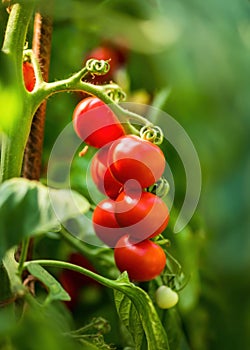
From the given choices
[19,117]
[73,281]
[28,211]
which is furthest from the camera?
[73,281]

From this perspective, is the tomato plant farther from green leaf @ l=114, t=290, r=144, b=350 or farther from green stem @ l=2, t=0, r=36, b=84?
green stem @ l=2, t=0, r=36, b=84

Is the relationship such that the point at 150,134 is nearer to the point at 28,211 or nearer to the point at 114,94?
the point at 114,94

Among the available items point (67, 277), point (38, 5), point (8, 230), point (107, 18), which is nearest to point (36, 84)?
point (38, 5)

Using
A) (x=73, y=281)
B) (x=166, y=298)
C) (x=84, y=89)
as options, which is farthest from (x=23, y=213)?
(x=73, y=281)

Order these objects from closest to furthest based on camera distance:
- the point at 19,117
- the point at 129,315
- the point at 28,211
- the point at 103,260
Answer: the point at 28,211 → the point at 19,117 → the point at 129,315 → the point at 103,260

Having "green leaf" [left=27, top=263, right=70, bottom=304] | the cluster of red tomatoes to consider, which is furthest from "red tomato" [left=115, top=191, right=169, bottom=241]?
"green leaf" [left=27, top=263, right=70, bottom=304]
